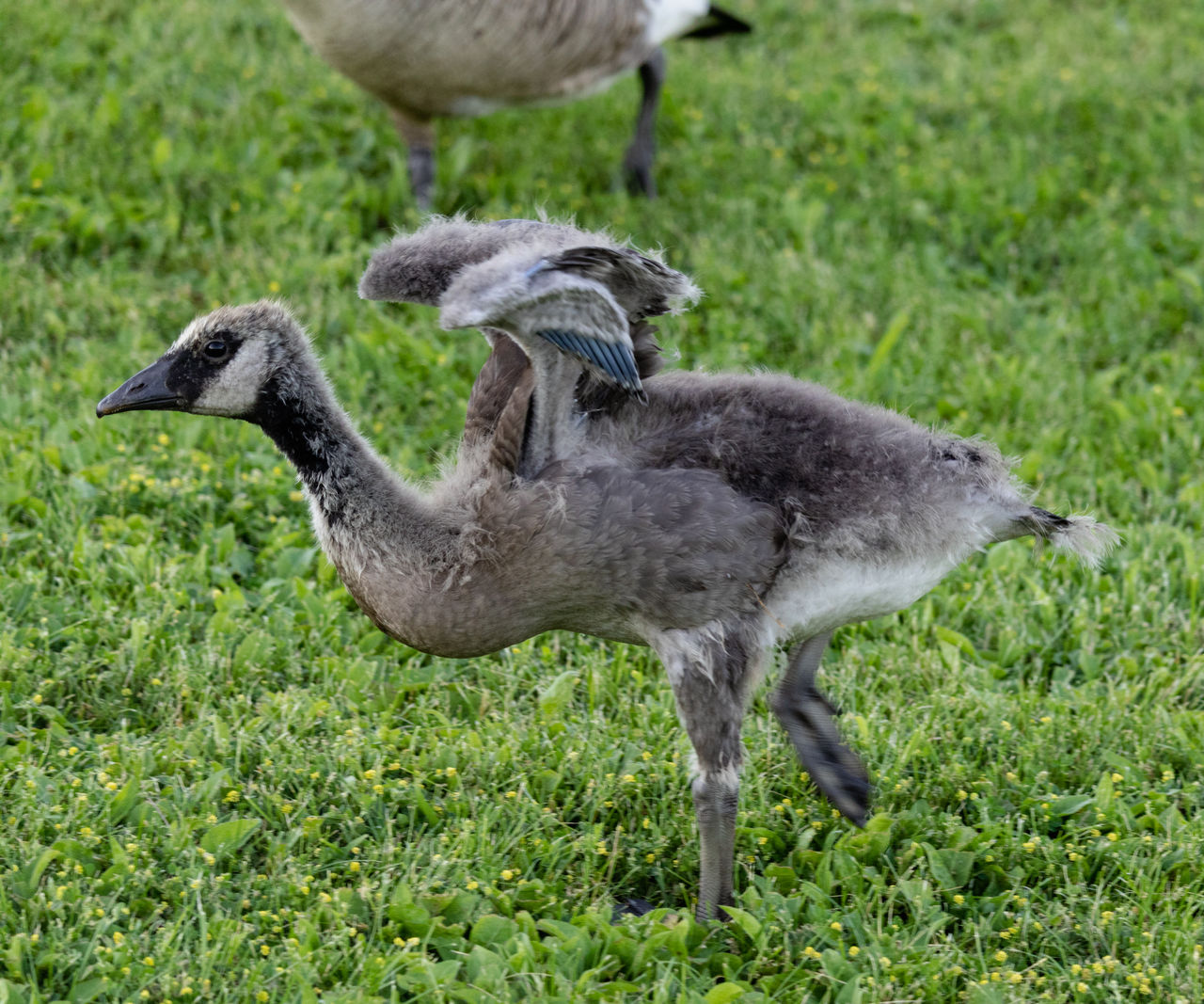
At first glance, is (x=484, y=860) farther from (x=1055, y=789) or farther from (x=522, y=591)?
(x=1055, y=789)

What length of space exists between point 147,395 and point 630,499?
135 centimetres

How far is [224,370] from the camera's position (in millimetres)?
3969

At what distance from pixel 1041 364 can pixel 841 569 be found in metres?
3.15

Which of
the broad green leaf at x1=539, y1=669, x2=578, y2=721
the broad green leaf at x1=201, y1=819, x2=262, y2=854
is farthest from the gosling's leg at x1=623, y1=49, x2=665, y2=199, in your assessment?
the broad green leaf at x1=201, y1=819, x2=262, y2=854

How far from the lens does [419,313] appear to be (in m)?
6.92

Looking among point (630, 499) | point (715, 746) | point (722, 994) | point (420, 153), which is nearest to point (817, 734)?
point (715, 746)

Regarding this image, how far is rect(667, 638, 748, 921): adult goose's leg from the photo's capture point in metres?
3.87

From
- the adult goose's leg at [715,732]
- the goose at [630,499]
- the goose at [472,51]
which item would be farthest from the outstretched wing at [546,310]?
the goose at [472,51]

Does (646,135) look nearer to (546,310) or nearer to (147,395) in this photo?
(147,395)

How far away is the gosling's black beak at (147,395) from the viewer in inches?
157

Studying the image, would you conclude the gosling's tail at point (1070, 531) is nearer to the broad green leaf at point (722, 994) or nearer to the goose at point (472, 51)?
the broad green leaf at point (722, 994)

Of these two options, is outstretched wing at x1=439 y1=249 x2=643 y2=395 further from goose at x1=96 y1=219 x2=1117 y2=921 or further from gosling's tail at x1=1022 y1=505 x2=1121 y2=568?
gosling's tail at x1=1022 y1=505 x2=1121 y2=568

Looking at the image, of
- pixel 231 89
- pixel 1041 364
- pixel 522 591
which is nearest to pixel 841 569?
pixel 522 591

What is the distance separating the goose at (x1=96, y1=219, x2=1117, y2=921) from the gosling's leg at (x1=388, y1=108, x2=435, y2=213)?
134 inches
